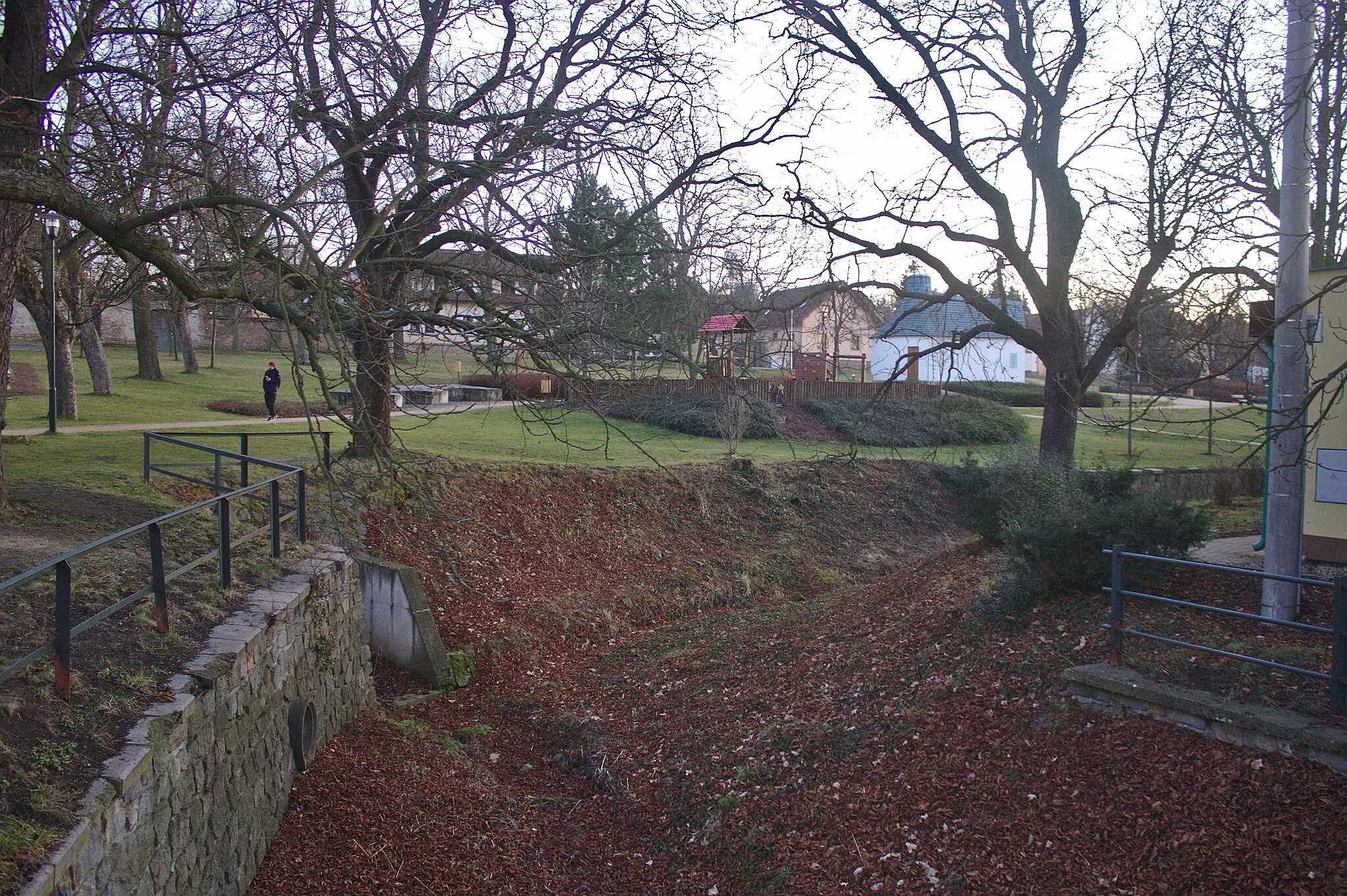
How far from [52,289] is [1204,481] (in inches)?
845

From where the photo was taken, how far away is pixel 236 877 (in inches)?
215

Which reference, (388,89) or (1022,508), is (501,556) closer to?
(388,89)

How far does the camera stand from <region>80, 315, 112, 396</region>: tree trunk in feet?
78.0

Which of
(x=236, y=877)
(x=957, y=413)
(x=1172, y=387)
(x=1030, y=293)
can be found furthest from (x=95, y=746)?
(x=957, y=413)

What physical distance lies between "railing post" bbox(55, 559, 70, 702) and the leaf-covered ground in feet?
6.74

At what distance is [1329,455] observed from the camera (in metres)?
8.88

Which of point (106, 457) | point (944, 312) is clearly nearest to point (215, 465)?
point (106, 457)

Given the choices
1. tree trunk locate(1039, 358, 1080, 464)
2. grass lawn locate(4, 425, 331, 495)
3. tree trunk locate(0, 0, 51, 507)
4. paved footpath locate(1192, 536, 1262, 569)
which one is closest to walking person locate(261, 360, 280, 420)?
grass lawn locate(4, 425, 331, 495)

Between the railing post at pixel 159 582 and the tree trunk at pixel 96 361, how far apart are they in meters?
21.6

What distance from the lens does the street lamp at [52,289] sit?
1258cm

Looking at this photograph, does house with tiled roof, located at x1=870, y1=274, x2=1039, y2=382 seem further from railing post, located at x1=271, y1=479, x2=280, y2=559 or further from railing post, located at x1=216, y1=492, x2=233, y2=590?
railing post, located at x1=216, y1=492, x2=233, y2=590

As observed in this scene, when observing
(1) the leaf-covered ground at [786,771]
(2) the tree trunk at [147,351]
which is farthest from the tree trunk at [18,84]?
(2) the tree trunk at [147,351]

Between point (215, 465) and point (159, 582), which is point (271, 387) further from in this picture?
point (159, 582)

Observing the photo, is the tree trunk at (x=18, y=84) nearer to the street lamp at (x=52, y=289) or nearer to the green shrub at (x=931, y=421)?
the street lamp at (x=52, y=289)
